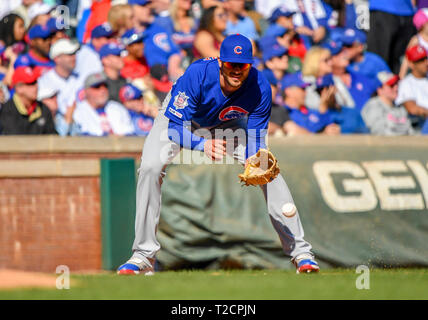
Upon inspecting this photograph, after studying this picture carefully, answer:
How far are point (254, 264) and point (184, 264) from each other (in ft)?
2.39

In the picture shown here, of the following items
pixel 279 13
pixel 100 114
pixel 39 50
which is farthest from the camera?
pixel 279 13

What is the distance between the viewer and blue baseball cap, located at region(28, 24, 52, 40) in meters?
9.20

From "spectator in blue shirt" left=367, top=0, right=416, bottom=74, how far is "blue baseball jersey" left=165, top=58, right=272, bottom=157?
4.99 metres

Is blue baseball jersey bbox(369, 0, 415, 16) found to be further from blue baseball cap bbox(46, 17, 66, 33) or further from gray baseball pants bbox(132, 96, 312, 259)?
gray baseball pants bbox(132, 96, 312, 259)

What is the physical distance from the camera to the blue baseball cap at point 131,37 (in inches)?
369

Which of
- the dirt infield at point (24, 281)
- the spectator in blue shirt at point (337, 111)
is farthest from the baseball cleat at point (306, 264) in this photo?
the spectator in blue shirt at point (337, 111)

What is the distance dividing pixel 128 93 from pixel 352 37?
3.35 m

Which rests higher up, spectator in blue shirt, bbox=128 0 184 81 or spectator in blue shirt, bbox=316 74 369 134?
spectator in blue shirt, bbox=128 0 184 81

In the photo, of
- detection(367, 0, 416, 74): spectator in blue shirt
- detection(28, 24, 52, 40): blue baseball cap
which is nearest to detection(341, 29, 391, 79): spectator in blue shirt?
detection(367, 0, 416, 74): spectator in blue shirt

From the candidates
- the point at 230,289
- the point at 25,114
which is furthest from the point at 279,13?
the point at 230,289

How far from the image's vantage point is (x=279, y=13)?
404 inches

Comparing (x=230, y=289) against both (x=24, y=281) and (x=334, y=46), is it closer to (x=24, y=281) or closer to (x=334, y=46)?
(x=24, y=281)

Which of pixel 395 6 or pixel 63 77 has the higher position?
pixel 395 6

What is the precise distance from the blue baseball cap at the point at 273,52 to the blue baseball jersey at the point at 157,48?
44.5 inches
